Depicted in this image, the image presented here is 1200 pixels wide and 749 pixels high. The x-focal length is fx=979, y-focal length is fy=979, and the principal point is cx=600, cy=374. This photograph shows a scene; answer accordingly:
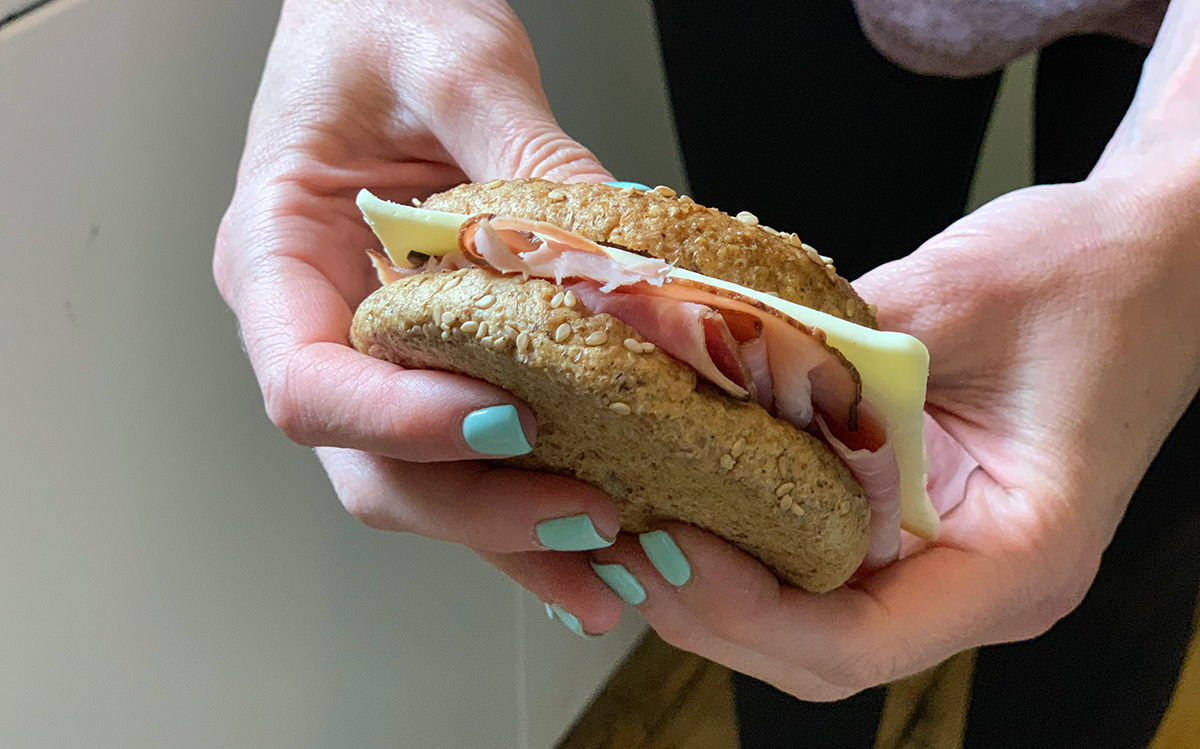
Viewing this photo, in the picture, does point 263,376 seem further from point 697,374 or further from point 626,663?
point 626,663

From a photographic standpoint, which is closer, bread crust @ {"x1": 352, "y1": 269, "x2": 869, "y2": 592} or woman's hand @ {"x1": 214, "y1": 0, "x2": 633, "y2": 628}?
bread crust @ {"x1": 352, "y1": 269, "x2": 869, "y2": 592}

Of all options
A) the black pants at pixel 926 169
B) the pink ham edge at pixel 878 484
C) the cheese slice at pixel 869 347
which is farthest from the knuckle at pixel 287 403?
the black pants at pixel 926 169

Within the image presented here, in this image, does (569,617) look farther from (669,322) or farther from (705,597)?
(669,322)

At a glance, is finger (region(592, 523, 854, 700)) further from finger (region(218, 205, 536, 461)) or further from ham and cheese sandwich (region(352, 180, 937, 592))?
finger (region(218, 205, 536, 461))

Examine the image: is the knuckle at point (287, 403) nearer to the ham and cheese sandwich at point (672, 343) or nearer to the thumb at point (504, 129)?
the ham and cheese sandwich at point (672, 343)

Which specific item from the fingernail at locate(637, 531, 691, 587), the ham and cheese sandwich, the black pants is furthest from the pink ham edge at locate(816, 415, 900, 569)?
the black pants

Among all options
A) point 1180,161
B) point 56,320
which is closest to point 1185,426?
point 1180,161

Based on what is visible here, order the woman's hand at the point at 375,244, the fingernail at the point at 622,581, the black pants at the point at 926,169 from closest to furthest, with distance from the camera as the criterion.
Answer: the woman's hand at the point at 375,244, the fingernail at the point at 622,581, the black pants at the point at 926,169

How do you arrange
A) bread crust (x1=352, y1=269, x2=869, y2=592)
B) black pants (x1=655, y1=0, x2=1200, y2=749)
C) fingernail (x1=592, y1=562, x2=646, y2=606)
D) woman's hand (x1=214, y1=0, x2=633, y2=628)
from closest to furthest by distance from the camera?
1. bread crust (x1=352, y1=269, x2=869, y2=592)
2. woman's hand (x1=214, y1=0, x2=633, y2=628)
3. fingernail (x1=592, y1=562, x2=646, y2=606)
4. black pants (x1=655, y1=0, x2=1200, y2=749)
